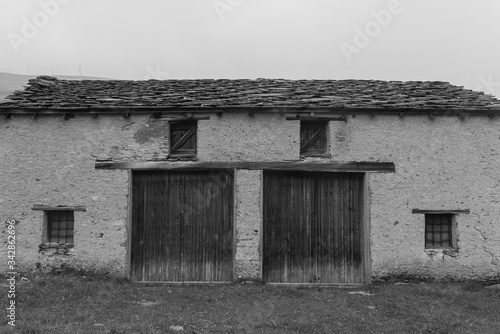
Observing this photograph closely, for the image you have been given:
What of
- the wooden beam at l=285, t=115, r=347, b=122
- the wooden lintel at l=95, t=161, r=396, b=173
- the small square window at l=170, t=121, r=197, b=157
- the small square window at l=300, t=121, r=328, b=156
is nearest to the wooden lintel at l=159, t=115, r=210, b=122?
the small square window at l=170, t=121, r=197, b=157

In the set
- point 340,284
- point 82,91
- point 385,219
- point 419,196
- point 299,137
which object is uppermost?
point 82,91

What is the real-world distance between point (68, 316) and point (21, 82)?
251 ft

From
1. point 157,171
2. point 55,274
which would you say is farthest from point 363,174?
point 55,274

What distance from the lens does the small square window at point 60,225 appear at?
995 centimetres

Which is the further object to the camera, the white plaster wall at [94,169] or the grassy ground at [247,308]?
the white plaster wall at [94,169]

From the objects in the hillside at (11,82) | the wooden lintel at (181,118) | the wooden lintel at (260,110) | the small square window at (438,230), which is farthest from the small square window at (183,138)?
the hillside at (11,82)

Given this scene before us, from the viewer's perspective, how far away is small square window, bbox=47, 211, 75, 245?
9.95 metres

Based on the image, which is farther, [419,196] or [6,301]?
[419,196]

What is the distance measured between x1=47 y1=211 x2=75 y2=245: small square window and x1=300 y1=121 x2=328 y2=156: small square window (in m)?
6.48

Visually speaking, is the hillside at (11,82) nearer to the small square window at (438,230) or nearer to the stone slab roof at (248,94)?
the stone slab roof at (248,94)

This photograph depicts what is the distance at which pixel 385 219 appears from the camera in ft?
31.8

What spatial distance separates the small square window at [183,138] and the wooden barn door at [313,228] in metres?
2.22

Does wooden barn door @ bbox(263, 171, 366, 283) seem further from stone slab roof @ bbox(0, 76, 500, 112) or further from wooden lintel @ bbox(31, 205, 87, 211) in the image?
wooden lintel @ bbox(31, 205, 87, 211)

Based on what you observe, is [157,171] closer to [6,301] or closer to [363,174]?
[6,301]
